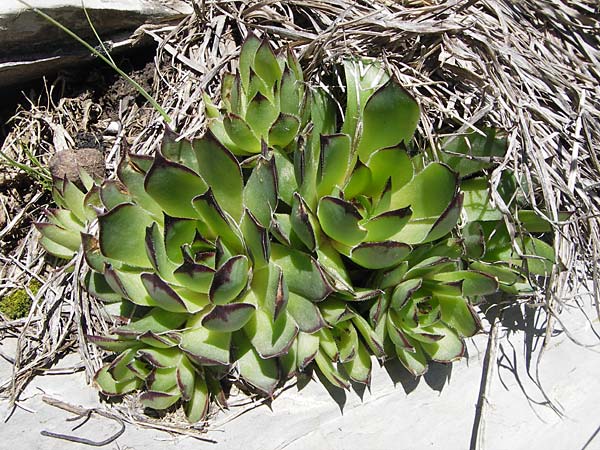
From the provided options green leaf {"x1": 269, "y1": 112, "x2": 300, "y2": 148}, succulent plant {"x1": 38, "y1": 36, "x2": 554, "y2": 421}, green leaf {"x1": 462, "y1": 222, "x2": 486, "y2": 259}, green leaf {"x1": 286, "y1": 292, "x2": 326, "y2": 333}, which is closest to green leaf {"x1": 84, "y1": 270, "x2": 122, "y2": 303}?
succulent plant {"x1": 38, "y1": 36, "x2": 554, "y2": 421}

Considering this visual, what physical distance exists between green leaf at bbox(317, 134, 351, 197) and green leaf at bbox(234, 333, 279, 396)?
1.29 feet

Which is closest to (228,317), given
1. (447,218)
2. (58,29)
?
(447,218)

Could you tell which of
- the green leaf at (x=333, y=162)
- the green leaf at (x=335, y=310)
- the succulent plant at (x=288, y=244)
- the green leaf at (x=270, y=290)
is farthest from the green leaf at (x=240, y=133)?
the green leaf at (x=335, y=310)

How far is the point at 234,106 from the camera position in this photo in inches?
54.1

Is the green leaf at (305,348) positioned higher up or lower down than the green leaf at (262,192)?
lower down

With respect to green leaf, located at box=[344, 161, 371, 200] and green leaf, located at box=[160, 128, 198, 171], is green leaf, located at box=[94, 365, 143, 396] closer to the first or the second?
green leaf, located at box=[160, 128, 198, 171]

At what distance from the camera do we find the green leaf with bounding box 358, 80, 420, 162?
47.3 inches

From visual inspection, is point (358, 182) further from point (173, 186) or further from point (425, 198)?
point (173, 186)

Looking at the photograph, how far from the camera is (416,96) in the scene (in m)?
1.44

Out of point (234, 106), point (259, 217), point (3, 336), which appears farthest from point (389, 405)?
point (3, 336)

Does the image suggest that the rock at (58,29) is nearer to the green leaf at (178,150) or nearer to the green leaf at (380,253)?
the green leaf at (178,150)

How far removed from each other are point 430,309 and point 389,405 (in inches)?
10.3

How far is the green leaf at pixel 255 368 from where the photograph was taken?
4.02 ft

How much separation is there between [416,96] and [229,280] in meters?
0.72
